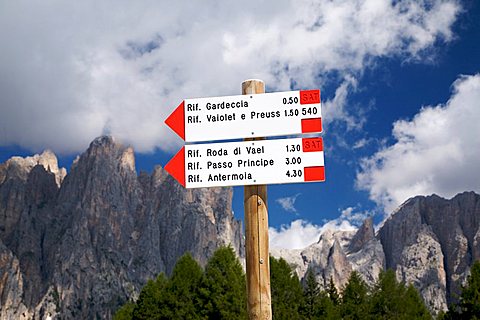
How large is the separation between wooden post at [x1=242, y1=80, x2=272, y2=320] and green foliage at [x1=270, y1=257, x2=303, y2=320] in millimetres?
29607

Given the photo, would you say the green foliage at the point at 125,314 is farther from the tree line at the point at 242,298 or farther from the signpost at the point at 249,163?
the signpost at the point at 249,163

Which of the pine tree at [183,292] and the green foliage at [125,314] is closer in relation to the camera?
the pine tree at [183,292]

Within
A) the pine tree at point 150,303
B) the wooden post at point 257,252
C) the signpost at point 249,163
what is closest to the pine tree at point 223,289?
the pine tree at point 150,303

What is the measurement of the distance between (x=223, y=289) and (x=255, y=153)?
2535 centimetres

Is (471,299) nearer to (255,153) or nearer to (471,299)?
(471,299)

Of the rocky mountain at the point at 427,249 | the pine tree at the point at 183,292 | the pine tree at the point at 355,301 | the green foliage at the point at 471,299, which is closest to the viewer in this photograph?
the green foliage at the point at 471,299

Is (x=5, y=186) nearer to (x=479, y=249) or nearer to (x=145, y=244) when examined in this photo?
(x=145, y=244)

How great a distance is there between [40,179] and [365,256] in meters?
110

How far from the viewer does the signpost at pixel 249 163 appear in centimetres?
547

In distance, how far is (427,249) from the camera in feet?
554

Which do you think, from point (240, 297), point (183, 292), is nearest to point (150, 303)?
point (183, 292)

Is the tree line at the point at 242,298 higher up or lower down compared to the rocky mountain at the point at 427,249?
lower down

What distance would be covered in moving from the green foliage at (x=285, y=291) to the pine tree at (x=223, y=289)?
14.1 feet

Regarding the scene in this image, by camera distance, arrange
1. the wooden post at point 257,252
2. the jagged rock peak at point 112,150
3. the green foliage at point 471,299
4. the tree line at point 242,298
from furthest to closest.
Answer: the jagged rock peak at point 112,150 < the tree line at point 242,298 < the green foliage at point 471,299 < the wooden post at point 257,252
